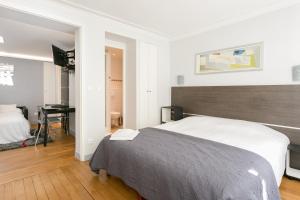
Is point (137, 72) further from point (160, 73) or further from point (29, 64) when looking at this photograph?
point (29, 64)

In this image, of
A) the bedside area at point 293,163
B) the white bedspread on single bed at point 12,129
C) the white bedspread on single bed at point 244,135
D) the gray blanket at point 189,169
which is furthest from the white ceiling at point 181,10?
the white bedspread on single bed at point 12,129

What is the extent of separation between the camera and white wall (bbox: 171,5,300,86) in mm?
2557

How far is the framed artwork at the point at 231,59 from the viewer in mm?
2912

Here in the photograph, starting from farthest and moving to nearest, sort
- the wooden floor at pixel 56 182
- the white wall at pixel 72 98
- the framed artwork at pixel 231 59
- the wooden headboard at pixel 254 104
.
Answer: the white wall at pixel 72 98 < the framed artwork at pixel 231 59 < the wooden headboard at pixel 254 104 < the wooden floor at pixel 56 182

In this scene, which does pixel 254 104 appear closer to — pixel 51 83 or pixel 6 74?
pixel 51 83

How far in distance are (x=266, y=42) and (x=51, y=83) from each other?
6.89 metres

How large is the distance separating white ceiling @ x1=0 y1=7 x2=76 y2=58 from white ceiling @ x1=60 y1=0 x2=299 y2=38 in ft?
1.94

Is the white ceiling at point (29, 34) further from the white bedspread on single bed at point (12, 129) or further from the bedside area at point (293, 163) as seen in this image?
the bedside area at point (293, 163)

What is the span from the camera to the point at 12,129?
→ 12.7 feet

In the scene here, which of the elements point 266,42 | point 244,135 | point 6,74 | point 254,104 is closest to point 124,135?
point 244,135

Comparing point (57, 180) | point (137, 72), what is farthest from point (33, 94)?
point (57, 180)

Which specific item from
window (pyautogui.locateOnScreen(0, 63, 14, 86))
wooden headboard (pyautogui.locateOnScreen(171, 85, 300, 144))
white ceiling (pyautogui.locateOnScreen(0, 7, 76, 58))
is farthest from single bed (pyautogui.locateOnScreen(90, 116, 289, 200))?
window (pyautogui.locateOnScreen(0, 63, 14, 86))

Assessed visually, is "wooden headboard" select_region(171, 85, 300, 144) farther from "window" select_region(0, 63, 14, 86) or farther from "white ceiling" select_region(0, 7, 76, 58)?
"window" select_region(0, 63, 14, 86)

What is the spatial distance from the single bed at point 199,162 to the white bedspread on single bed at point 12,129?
2.81m
